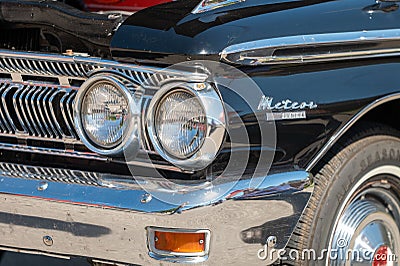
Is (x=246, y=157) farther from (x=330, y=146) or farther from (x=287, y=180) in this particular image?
(x=330, y=146)

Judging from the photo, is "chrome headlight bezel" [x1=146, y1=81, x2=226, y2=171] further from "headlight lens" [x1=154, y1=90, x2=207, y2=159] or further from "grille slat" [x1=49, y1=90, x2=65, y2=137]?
"grille slat" [x1=49, y1=90, x2=65, y2=137]

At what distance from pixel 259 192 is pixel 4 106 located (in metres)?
1.10

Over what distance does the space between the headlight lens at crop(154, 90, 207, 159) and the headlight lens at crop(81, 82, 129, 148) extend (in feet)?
0.54

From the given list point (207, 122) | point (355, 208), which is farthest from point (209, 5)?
point (355, 208)

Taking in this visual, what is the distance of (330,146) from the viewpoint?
281 cm

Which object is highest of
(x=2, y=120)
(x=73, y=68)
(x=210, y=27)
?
(x=210, y=27)

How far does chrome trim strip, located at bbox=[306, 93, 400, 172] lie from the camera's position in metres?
2.77

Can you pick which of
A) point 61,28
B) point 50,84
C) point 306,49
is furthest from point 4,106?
point 306,49

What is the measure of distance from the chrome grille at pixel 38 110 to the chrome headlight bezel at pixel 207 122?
0.41 meters

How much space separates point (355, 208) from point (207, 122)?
0.89 m

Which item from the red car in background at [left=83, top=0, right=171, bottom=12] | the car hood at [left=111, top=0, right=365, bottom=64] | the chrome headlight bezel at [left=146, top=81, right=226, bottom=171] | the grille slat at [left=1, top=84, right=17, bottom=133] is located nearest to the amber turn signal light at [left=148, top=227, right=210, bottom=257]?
the chrome headlight bezel at [left=146, top=81, right=226, bottom=171]

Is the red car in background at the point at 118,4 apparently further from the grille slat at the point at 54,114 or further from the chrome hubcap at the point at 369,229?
the chrome hubcap at the point at 369,229

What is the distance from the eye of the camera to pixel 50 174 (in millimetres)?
2801

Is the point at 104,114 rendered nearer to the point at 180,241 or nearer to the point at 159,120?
the point at 159,120
